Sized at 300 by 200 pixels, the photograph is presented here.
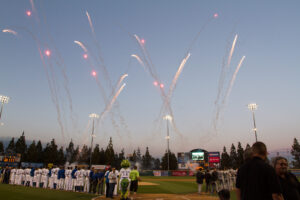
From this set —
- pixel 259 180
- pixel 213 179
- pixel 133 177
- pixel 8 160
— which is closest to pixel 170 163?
pixel 8 160

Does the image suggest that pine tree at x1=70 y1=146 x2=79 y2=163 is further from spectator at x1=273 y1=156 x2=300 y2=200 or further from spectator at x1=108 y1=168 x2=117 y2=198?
spectator at x1=273 y1=156 x2=300 y2=200

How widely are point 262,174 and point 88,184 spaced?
18.6 metres

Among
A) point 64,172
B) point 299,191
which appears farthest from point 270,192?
point 64,172

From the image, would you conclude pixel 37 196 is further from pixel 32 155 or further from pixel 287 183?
pixel 32 155

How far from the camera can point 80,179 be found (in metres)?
20.2

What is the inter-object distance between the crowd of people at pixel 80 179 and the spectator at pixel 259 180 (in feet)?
30.0

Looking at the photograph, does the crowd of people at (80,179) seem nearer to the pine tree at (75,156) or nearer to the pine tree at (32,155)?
the pine tree at (32,155)

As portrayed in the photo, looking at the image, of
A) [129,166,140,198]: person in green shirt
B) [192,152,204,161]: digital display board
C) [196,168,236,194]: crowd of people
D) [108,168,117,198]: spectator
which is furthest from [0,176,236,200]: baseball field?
[192,152,204,161]: digital display board

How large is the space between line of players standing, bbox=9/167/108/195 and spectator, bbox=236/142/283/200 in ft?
54.8

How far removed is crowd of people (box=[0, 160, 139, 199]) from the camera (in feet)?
44.2

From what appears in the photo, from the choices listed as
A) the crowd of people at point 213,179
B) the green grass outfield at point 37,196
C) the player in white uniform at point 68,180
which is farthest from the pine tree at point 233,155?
the green grass outfield at point 37,196

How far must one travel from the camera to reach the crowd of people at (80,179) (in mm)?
13477

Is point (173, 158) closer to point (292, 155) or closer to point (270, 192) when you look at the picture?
point (292, 155)

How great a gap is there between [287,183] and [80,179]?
1881 cm
